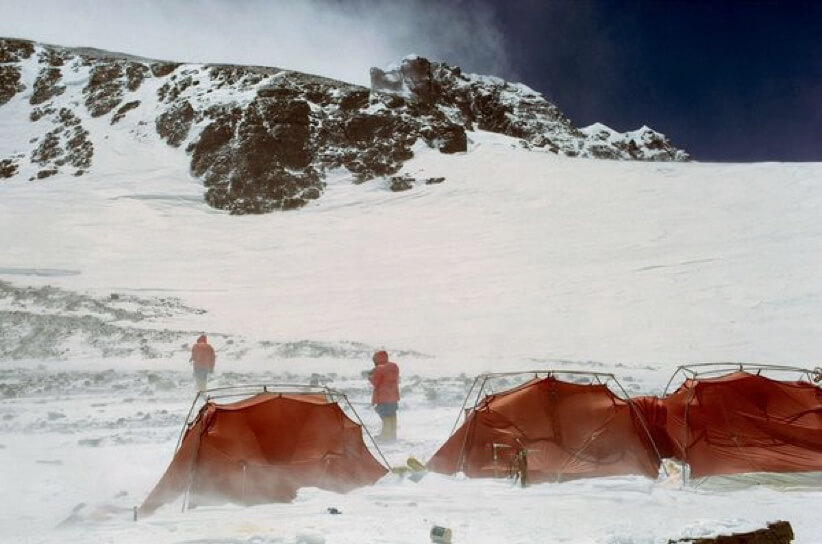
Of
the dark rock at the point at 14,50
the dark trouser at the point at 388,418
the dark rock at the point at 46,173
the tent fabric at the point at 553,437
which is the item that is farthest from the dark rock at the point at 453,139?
the tent fabric at the point at 553,437

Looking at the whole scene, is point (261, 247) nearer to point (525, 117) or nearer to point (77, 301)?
point (77, 301)

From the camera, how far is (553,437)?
30.1ft

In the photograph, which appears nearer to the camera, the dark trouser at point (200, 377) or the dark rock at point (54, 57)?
the dark trouser at point (200, 377)

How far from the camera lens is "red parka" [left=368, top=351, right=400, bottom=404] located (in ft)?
35.5

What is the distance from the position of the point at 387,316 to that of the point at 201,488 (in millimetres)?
17000

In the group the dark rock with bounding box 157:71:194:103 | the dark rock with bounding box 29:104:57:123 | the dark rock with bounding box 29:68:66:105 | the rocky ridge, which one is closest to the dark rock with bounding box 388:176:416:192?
the rocky ridge

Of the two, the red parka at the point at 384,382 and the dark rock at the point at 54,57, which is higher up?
the dark rock at the point at 54,57

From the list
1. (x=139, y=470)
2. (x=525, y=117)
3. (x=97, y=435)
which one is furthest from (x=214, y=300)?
(x=525, y=117)

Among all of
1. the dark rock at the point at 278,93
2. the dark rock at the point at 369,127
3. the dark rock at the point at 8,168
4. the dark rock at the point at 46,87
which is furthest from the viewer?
the dark rock at the point at 46,87

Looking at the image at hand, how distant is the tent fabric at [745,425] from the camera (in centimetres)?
877

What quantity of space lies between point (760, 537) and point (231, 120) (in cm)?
6178

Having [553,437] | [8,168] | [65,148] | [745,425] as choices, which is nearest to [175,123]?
[65,148]

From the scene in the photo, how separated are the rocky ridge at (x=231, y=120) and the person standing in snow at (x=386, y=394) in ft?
135

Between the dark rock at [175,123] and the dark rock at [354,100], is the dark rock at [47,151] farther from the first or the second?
the dark rock at [354,100]
